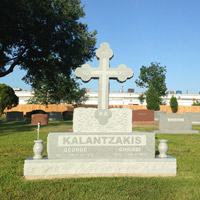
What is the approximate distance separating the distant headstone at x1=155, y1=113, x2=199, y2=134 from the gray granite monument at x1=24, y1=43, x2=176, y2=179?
1028 cm

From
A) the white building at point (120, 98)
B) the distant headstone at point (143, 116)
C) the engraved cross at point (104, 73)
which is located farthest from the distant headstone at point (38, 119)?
the white building at point (120, 98)

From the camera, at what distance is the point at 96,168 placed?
17.2ft

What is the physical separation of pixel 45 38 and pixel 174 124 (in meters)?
11.6

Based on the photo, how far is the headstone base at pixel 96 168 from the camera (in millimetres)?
5105

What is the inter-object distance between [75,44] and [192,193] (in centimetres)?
1590

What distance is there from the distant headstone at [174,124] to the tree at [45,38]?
8285mm

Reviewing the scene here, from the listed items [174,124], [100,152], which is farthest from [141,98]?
[100,152]

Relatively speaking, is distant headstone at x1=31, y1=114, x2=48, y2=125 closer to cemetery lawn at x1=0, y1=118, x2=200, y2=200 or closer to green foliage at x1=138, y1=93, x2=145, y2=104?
cemetery lawn at x1=0, y1=118, x2=200, y2=200

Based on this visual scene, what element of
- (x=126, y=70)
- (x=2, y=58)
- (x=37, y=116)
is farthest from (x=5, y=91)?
(x=126, y=70)

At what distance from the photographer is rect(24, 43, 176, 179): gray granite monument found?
16.9 feet

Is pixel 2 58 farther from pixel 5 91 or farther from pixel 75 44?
pixel 5 91

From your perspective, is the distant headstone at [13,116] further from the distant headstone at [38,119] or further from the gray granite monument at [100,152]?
the gray granite monument at [100,152]

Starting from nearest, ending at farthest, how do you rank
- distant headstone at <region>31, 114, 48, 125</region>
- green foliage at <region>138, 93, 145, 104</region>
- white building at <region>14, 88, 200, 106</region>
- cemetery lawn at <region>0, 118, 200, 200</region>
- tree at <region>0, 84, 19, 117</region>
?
cemetery lawn at <region>0, 118, 200, 200</region> < distant headstone at <region>31, 114, 48, 125</region> < tree at <region>0, 84, 19, 117</region> < white building at <region>14, 88, 200, 106</region> < green foliage at <region>138, 93, 145, 104</region>

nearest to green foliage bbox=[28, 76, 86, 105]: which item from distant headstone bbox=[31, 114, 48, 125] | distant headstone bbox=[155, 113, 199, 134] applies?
distant headstone bbox=[31, 114, 48, 125]
